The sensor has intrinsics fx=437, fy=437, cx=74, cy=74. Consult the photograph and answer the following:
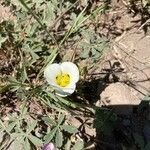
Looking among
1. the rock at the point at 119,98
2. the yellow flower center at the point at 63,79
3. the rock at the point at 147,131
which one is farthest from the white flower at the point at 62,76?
the rock at the point at 147,131

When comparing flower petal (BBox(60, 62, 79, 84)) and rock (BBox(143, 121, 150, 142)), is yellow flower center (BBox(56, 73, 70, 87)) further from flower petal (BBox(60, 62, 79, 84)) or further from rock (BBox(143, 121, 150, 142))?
→ rock (BBox(143, 121, 150, 142))

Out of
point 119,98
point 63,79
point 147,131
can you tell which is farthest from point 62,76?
point 147,131

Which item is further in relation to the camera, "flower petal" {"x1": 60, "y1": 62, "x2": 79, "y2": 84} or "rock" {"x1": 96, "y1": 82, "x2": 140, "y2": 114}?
"rock" {"x1": 96, "y1": 82, "x2": 140, "y2": 114}

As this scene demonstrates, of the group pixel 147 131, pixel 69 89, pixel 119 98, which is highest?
pixel 69 89

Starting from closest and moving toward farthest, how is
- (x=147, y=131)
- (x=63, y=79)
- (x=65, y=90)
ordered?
1. (x=65, y=90)
2. (x=63, y=79)
3. (x=147, y=131)

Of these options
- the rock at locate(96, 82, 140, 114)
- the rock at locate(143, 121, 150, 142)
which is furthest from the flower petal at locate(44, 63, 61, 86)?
the rock at locate(143, 121, 150, 142)

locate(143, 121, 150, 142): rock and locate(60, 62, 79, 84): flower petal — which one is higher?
locate(60, 62, 79, 84): flower petal

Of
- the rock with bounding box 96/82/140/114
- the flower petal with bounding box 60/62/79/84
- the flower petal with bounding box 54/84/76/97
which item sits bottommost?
the rock with bounding box 96/82/140/114

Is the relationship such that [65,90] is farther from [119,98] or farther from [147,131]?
[147,131]

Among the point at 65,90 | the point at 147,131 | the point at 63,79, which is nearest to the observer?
the point at 65,90
